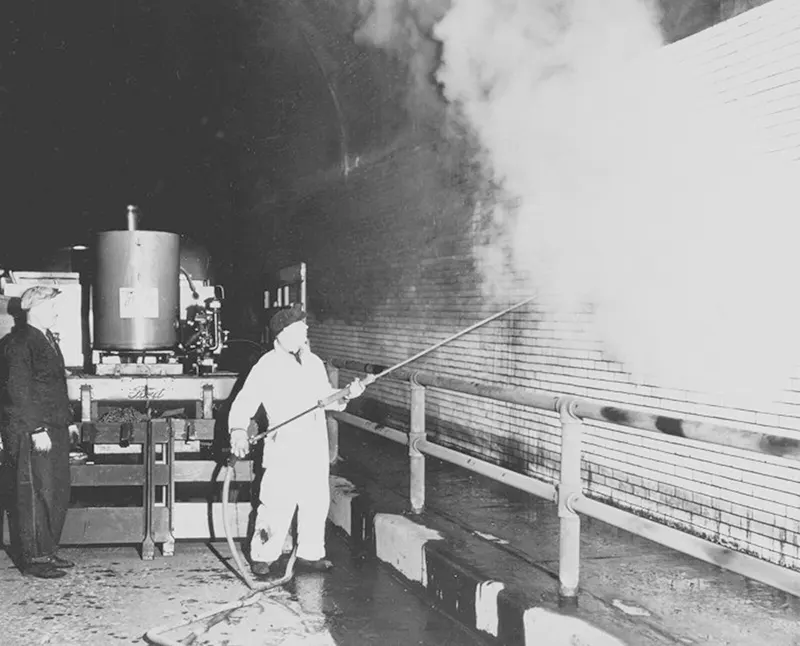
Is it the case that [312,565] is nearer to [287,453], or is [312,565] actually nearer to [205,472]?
[287,453]

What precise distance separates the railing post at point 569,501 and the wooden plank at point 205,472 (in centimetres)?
297

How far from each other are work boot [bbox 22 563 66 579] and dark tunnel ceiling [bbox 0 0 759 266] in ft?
20.0

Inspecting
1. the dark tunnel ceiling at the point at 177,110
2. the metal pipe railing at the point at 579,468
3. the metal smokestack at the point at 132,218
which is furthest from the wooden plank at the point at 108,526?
the dark tunnel ceiling at the point at 177,110

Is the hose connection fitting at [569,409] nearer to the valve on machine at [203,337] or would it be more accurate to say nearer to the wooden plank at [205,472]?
the wooden plank at [205,472]

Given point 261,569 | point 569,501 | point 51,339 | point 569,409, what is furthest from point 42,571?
point 569,409

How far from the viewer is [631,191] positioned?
235 inches

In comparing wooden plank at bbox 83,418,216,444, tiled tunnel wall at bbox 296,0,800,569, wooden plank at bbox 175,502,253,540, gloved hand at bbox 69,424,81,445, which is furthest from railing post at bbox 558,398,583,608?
gloved hand at bbox 69,424,81,445

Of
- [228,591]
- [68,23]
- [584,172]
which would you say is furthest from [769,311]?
[68,23]

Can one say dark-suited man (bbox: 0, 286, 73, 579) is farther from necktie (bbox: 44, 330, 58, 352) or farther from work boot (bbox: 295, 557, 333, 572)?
work boot (bbox: 295, 557, 333, 572)

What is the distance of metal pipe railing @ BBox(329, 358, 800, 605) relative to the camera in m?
2.90

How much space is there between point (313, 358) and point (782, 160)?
3343mm

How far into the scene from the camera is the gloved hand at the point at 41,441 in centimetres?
549

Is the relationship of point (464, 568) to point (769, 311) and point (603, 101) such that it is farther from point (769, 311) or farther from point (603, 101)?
point (603, 101)

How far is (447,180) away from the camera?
859 cm
